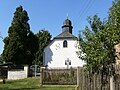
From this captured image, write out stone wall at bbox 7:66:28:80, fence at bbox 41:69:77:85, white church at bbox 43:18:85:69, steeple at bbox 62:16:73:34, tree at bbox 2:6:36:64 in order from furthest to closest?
steeple at bbox 62:16:73:34, tree at bbox 2:6:36:64, white church at bbox 43:18:85:69, stone wall at bbox 7:66:28:80, fence at bbox 41:69:77:85

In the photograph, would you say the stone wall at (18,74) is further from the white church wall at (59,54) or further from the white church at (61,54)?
the white church wall at (59,54)

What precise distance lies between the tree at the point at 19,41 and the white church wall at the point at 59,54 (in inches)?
247

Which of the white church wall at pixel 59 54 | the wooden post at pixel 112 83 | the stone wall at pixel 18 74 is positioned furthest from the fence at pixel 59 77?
the white church wall at pixel 59 54

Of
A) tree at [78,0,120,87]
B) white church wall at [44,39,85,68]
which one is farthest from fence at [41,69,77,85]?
white church wall at [44,39,85,68]

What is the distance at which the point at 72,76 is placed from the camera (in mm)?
26359

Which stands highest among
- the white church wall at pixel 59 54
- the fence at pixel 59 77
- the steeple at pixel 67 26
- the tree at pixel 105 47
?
the steeple at pixel 67 26

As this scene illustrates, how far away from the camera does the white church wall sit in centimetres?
5203

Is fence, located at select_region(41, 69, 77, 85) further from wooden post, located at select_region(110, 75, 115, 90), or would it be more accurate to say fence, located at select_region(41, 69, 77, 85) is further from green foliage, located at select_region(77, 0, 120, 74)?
wooden post, located at select_region(110, 75, 115, 90)

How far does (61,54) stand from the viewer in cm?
5262

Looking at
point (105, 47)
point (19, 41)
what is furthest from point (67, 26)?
point (105, 47)

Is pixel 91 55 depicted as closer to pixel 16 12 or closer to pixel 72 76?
pixel 72 76

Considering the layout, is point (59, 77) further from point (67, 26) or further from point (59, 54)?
point (67, 26)

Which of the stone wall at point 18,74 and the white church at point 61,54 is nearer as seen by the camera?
the stone wall at point 18,74

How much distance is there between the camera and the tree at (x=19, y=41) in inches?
2213
